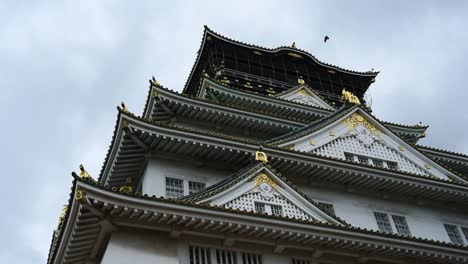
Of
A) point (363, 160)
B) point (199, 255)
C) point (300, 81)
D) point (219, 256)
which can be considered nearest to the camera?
point (199, 255)

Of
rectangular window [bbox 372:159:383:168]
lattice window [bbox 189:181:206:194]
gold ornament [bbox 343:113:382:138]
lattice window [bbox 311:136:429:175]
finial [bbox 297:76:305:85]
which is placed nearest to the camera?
lattice window [bbox 189:181:206:194]

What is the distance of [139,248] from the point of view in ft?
57.3

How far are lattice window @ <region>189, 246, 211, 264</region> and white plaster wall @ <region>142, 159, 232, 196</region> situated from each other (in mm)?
4418

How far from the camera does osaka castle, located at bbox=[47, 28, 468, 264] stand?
17562mm

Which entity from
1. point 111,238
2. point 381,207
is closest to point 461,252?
point 381,207

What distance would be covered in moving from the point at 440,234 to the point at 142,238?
15006 mm

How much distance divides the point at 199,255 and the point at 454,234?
47.0 feet

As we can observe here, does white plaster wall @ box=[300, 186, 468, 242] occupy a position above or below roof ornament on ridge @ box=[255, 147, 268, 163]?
below

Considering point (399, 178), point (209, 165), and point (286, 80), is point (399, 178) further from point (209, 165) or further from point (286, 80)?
point (286, 80)

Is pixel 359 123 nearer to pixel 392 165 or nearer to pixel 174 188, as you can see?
pixel 392 165

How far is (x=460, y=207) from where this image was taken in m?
27.2

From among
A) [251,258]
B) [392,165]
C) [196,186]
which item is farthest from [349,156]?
[251,258]

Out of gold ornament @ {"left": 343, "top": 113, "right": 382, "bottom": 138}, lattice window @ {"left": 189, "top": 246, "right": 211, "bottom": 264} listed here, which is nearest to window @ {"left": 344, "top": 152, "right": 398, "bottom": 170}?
Answer: gold ornament @ {"left": 343, "top": 113, "right": 382, "bottom": 138}

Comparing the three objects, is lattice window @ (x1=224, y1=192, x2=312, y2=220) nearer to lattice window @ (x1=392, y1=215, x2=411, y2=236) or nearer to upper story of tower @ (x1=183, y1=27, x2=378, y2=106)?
lattice window @ (x1=392, y1=215, x2=411, y2=236)
